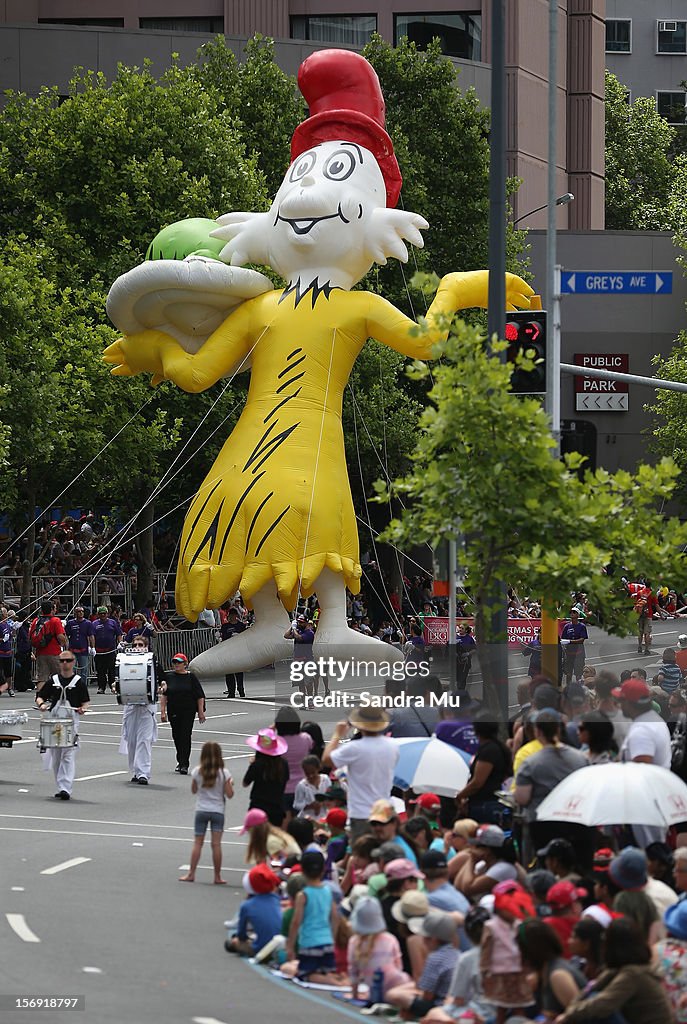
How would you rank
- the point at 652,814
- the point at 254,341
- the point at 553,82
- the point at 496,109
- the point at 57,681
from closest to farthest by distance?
the point at 652,814
the point at 496,109
the point at 57,681
the point at 553,82
the point at 254,341

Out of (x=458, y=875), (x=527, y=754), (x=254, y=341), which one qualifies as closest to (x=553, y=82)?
(x=254, y=341)

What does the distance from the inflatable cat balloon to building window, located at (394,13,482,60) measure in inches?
1212

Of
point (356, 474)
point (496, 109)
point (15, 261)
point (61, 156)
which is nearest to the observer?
point (496, 109)

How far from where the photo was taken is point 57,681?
1956 centimetres

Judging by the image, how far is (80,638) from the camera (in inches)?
1185

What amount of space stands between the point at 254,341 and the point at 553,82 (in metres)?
5.23

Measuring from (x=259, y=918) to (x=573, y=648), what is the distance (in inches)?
592

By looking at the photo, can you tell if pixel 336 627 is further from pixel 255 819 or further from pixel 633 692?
pixel 633 692

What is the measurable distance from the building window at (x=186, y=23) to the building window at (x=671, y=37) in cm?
2735

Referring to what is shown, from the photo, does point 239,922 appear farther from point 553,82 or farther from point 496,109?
point 553,82

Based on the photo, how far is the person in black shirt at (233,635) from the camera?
27.8 metres

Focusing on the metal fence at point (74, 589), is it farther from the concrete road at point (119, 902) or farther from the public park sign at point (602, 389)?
the public park sign at point (602, 389)

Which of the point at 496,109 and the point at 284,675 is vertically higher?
the point at 496,109

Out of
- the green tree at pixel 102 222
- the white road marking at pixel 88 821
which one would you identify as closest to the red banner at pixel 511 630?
the green tree at pixel 102 222
